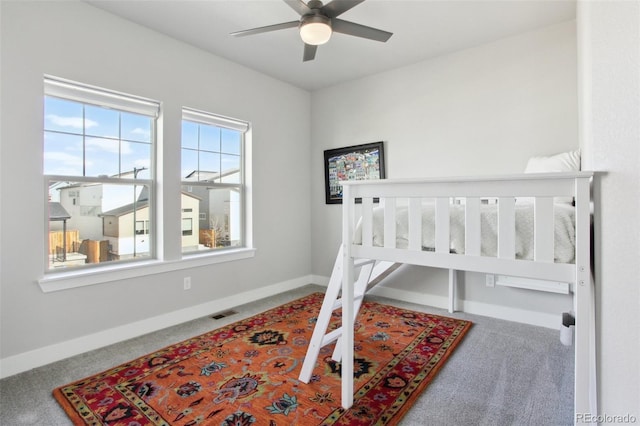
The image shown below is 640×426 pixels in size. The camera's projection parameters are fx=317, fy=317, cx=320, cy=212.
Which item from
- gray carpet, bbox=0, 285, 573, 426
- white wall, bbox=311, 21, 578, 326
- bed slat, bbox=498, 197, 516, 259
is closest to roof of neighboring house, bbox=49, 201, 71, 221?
gray carpet, bbox=0, 285, 573, 426

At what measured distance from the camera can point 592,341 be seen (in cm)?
112

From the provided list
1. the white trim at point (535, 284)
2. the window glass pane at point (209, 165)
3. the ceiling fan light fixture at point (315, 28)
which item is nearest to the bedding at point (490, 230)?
the ceiling fan light fixture at point (315, 28)

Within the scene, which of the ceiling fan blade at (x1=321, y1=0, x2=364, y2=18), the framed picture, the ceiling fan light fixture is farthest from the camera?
the framed picture

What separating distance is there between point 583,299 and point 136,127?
10.7ft

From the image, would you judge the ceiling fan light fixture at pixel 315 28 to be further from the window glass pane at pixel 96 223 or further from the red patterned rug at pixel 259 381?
the red patterned rug at pixel 259 381

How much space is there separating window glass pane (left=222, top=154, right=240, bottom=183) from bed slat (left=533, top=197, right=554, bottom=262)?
9.95 feet

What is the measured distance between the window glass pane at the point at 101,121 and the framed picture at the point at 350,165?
2.38 meters

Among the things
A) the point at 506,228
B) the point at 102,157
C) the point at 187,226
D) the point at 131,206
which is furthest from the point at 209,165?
the point at 506,228

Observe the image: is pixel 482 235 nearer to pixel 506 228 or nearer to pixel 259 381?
pixel 506 228

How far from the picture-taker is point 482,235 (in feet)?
4.43

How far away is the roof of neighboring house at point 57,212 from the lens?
234 cm

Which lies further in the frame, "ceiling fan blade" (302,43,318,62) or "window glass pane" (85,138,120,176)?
"window glass pane" (85,138,120,176)

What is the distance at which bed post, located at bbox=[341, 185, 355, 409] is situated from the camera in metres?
1.66

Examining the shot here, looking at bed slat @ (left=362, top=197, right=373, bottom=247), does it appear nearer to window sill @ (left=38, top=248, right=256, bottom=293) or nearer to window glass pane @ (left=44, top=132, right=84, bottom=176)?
window sill @ (left=38, top=248, right=256, bottom=293)
